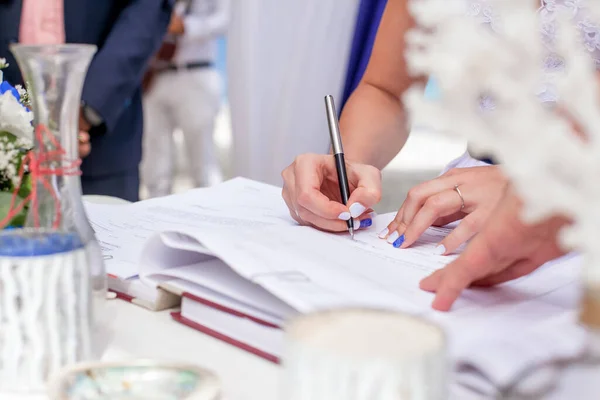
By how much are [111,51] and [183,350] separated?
1415 millimetres

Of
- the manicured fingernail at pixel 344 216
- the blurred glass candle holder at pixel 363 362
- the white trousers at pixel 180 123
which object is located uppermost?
the blurred glass candle holder at pixel 363 362

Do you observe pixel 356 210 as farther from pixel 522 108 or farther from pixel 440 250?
pixel 522 108

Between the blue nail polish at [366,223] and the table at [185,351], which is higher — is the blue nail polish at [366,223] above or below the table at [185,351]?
above

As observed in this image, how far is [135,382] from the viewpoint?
47cm

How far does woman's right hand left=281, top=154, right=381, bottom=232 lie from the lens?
2.54ft

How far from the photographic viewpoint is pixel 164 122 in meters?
3.51

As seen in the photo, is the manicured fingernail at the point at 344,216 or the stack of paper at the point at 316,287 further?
the manicured fingernail at the point at 344,216

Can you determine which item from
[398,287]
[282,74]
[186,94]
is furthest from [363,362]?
[186,94]

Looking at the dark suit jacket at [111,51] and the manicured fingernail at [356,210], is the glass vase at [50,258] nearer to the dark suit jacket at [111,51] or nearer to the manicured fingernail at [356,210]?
the manicured fingernail at [356,210]

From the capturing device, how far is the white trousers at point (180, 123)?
333 cm

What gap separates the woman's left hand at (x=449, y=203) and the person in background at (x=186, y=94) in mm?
2446

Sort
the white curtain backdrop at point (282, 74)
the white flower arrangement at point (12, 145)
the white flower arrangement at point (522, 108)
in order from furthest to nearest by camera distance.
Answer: the white curtain backdrop at point (282, 74), the white flower arrangement at point (12, 145), the white flower arrangement at point (522, 108)

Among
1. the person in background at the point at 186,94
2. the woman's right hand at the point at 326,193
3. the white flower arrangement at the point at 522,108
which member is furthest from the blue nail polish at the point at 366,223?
the person in background at the point at 186,94

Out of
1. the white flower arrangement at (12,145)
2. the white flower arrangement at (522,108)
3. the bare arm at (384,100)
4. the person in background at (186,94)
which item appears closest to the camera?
the white flower arrangement at (522,108)
